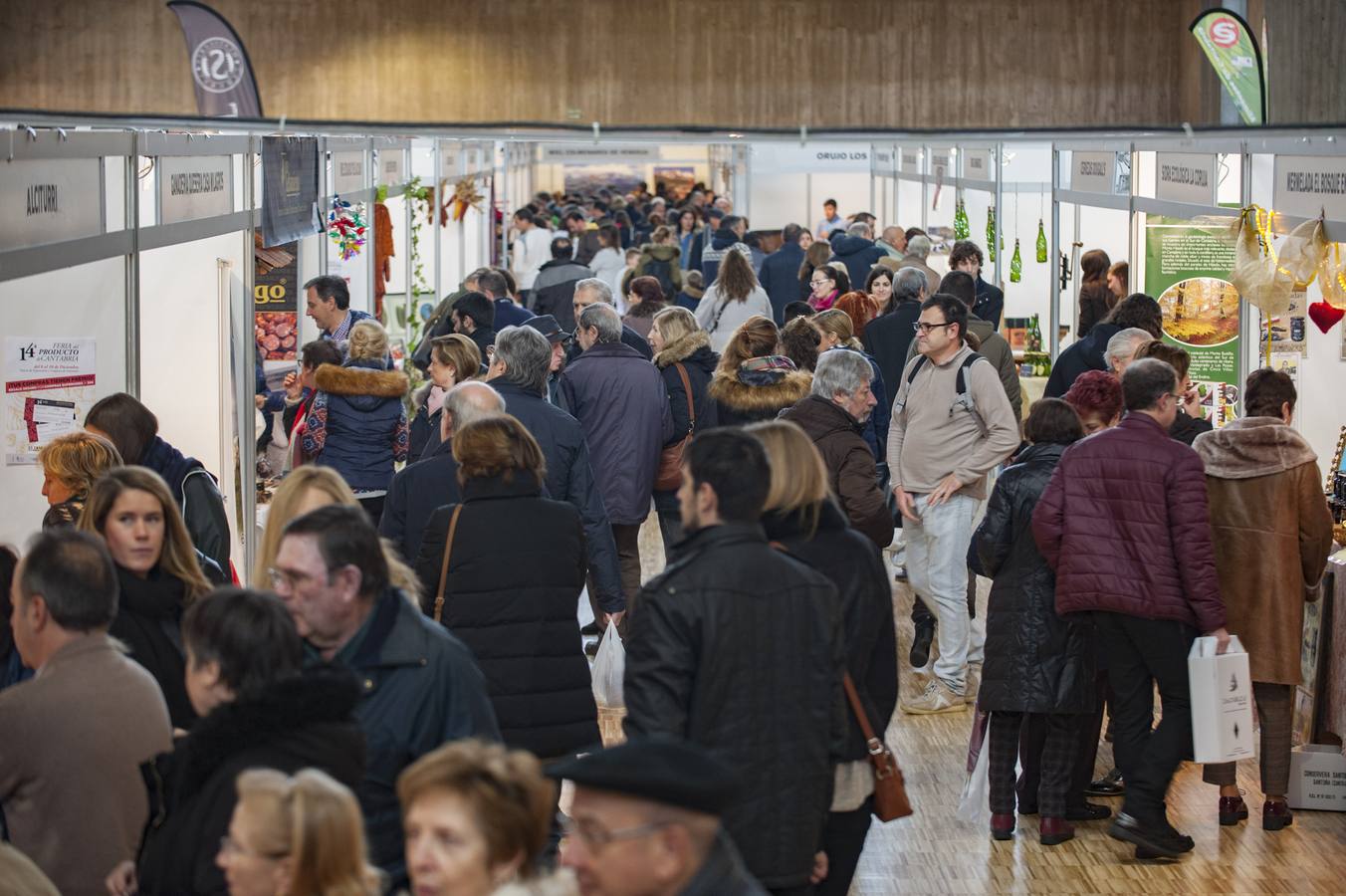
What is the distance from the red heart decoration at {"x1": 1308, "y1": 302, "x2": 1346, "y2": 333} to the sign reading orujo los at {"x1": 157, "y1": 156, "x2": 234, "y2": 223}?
431cm

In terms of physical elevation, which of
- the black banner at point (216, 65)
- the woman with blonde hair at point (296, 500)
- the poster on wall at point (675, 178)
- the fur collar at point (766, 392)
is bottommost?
the woman with blonde hair at point (296, 500)

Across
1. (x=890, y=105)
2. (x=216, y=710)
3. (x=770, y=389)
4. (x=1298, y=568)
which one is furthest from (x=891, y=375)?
(x=890, y=105)

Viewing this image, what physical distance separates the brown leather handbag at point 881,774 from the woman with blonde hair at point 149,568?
1.43 meters

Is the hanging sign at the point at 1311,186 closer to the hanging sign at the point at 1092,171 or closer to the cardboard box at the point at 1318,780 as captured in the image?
the cardboard box at the point at 1318,780

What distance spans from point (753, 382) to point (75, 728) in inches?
153

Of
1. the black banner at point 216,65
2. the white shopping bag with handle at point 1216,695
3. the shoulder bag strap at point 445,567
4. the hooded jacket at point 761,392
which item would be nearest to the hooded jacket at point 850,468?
→ the hooded jacket at point 761,392

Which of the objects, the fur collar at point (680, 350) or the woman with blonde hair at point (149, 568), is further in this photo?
the fur collar at point (680, 350)

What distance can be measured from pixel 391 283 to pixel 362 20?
23.1 ft

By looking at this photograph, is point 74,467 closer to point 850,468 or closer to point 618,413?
point 850,468

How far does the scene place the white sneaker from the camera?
6.94 meters

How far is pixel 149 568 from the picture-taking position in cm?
387

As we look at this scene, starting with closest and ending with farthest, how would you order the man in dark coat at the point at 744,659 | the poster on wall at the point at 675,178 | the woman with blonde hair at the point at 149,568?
the man in dark coat at the point at 744,659 → the woman with blonde hair at the point at 149,568 → the poster on wall at the point at 675,178

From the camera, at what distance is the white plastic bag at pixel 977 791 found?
5.60 m

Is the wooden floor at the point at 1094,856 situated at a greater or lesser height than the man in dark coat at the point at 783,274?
lesser
